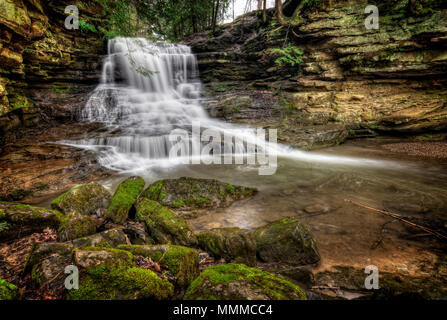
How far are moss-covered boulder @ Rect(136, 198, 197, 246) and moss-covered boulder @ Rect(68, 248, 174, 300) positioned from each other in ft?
3.28

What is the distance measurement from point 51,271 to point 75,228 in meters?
0.96

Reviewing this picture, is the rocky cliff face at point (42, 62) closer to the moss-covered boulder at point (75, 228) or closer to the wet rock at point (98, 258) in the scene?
the moss-covered boulder at point (75, 228)

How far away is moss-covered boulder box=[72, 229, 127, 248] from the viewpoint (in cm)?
219

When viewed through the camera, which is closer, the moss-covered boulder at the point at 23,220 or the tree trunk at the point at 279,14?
the moss-covered boulder at the point at 23,220

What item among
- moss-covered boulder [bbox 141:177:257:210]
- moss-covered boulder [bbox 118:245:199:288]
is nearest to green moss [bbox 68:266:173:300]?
moss-covered boulder [bbox 118:245:199:288]

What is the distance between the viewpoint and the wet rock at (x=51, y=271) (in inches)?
62.5

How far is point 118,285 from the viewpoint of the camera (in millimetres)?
1550

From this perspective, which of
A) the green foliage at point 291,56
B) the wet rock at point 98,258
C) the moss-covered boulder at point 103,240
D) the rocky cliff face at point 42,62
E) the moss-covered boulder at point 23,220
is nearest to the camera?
the wet rock at point 98,258

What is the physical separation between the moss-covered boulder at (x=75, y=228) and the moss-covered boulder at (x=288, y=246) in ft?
7.41

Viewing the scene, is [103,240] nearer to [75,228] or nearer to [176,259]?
[75,228]

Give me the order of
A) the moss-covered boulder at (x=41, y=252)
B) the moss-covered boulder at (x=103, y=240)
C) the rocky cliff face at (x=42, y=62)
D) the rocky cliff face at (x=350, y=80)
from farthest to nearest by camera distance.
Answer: the rocky cliff face at (x=350, y=80) < the rocky cliff face at (x=42, y=62) < the moss-covered boulder at (x=103, y=240) < the moss-covered boulder at (x=41, y=252)
